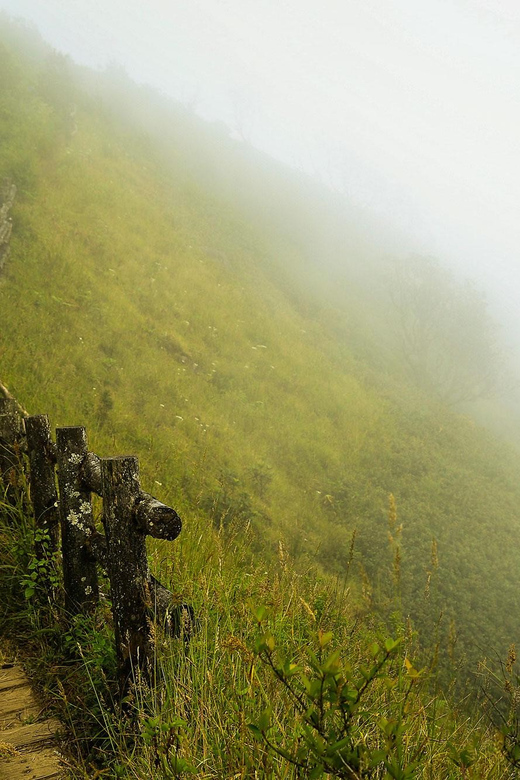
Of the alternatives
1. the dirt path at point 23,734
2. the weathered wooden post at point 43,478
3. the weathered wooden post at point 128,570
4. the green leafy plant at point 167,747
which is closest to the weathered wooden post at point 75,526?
the weathered wooden post at point 43,478

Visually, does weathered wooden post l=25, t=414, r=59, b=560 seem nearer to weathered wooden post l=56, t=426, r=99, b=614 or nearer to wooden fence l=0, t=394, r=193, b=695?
wooden fence l=0, t=394, r=193, b=695

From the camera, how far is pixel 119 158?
25891 mm

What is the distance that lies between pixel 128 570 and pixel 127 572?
14mm

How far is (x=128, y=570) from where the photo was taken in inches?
104

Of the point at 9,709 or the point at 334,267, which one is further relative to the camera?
the point at 334,267

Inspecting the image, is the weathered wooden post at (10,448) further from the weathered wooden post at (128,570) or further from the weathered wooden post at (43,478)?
the weathered wooden post at (128,570)

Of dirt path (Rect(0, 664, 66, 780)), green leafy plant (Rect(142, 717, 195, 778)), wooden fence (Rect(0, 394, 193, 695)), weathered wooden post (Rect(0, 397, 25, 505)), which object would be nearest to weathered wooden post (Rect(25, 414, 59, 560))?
wooden fence (Rect(0, 394, 193, 695))

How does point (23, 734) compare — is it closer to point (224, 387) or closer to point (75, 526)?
point (75, 526)

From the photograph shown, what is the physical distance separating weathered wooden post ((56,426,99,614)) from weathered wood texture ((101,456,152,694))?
72cm

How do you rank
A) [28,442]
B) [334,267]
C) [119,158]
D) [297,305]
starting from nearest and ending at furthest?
[28,442]
[119,158]
[297,305]
[334,267]

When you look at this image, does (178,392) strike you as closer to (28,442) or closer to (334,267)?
(28,442)

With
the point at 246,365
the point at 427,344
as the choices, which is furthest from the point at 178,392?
the point at 427,344

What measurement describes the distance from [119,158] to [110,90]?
14877 millimetres

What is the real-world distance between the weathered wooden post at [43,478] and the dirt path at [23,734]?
33.6 inches
